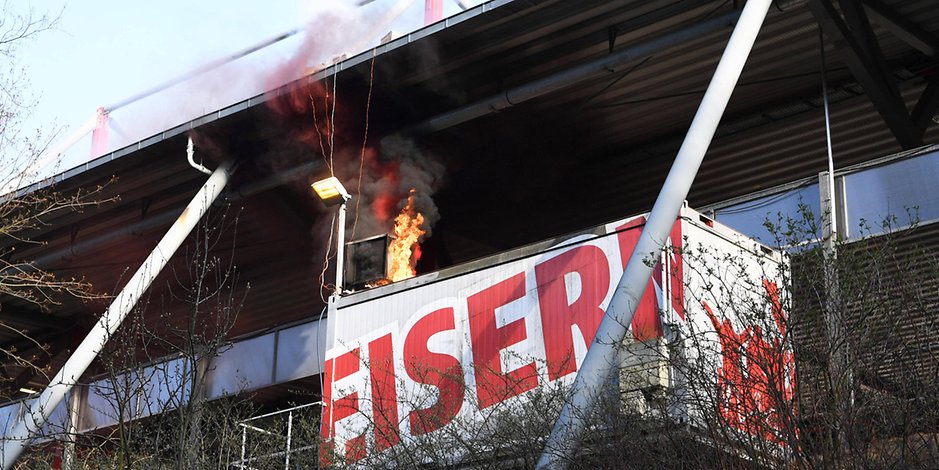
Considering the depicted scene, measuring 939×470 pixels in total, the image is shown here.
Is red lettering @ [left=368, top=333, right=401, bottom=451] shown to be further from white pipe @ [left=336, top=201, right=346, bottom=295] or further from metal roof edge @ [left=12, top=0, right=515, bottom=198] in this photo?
metal roof edge @ [left=12, top=0, right=515, bottom=198]

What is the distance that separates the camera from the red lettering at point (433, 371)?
683 inches

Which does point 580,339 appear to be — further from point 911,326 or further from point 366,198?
point 366,198

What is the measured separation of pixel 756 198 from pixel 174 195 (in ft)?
42.7

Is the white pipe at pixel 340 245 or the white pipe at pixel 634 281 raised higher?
the white pipe at pixel 340 245

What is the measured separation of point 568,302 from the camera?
55.4 ft

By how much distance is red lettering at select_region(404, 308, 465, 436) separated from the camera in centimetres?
1734

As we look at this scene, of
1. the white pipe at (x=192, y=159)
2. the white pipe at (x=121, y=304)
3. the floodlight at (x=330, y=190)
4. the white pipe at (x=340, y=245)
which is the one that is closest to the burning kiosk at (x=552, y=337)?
the white pipe at (x=340, y=245)

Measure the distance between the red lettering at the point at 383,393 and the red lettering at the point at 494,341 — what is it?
58.4 inches

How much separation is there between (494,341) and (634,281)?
3.61m

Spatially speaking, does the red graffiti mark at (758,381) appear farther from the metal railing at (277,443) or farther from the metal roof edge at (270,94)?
the metal roof edge at (270,94)

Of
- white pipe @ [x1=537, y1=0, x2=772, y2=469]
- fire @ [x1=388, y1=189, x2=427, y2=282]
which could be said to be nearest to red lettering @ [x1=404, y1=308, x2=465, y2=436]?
white pipe @ [x1=537, y1=0, x2=772, y2=469]

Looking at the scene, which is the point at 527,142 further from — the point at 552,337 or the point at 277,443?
the point at 277,443

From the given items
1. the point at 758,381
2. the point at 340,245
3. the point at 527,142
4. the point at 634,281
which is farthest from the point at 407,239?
the point at 758,381

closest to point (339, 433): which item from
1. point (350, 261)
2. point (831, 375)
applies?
point (350, 261)
